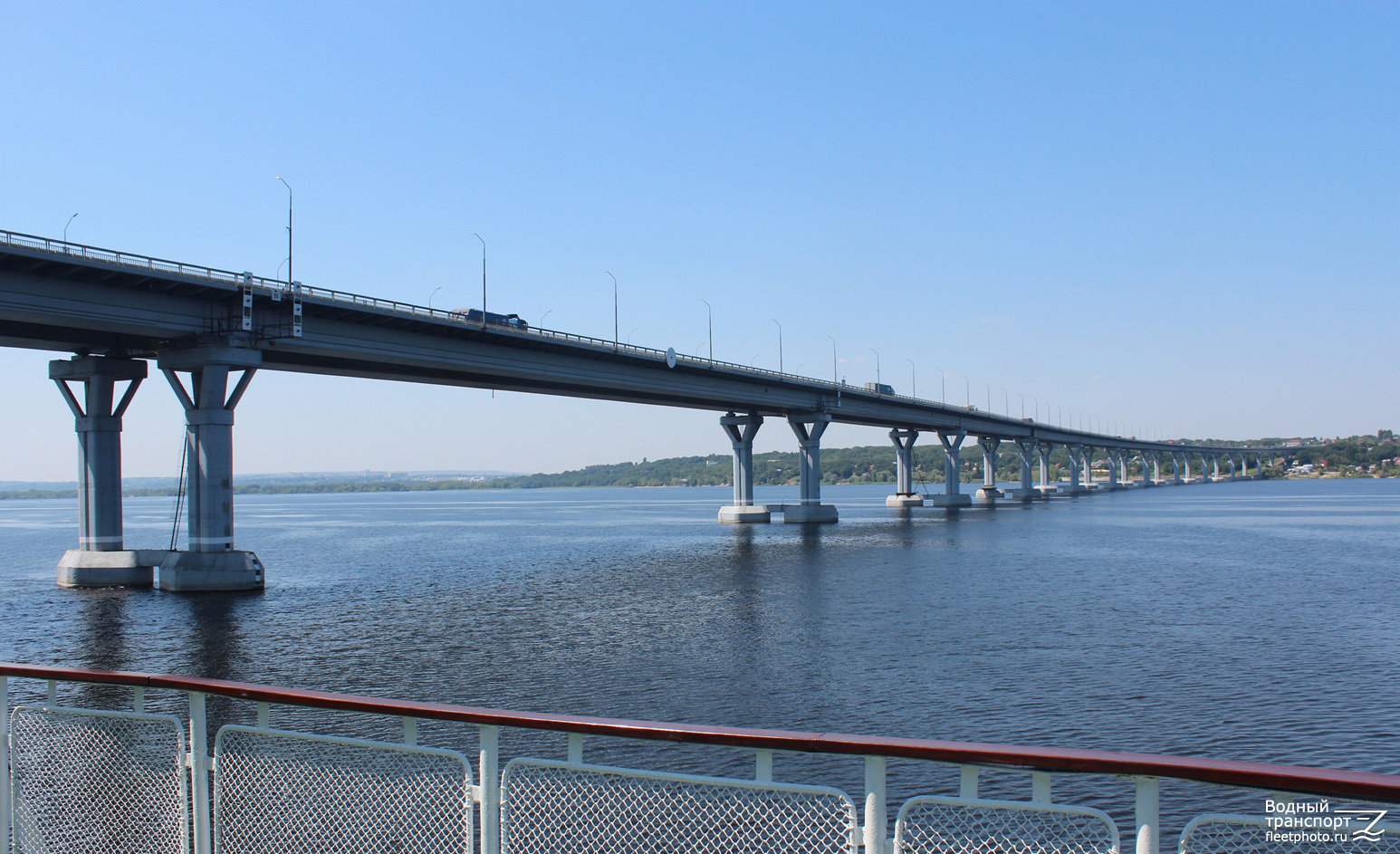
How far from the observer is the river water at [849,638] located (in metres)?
22.9

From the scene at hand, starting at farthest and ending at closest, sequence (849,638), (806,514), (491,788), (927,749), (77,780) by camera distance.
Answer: (806,514), (849,638), (77,780), (491,788), (927,749)

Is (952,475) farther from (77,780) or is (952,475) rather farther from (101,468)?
(77,780)

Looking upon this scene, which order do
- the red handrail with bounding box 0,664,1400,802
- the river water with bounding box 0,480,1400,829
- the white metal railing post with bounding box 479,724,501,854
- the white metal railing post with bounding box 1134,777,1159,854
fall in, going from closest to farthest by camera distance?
1. the red handrail with bounding box 0,664,1400,802
2. the white metal railing post with bounding box 1134,777,1159,854
3. the white metal railing post with bounding box 479,724,501,854
4. the river water with bounding box 0,480,1400,829

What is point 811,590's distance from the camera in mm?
49656

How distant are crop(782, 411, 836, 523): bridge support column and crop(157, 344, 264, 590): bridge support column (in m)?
74.5

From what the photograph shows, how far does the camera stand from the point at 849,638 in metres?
34.6

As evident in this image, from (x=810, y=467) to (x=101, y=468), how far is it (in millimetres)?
78415

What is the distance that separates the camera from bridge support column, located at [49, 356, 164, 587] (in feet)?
173

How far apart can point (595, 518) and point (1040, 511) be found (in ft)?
220

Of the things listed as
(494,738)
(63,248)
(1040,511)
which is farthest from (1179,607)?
(1040,511)

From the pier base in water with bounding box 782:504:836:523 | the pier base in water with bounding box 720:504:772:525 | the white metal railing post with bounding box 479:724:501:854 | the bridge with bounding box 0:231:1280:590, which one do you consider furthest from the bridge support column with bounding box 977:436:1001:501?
the white metal railing post with bounding box 479:724:501:854

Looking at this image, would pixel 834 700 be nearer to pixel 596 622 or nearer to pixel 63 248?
pixel 596 622

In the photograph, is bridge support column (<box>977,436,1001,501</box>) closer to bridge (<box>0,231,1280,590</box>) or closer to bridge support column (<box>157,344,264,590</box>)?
bridge (<box>0,231,1280,590</box>)

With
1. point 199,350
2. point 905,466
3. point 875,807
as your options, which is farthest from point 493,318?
point 905,466
